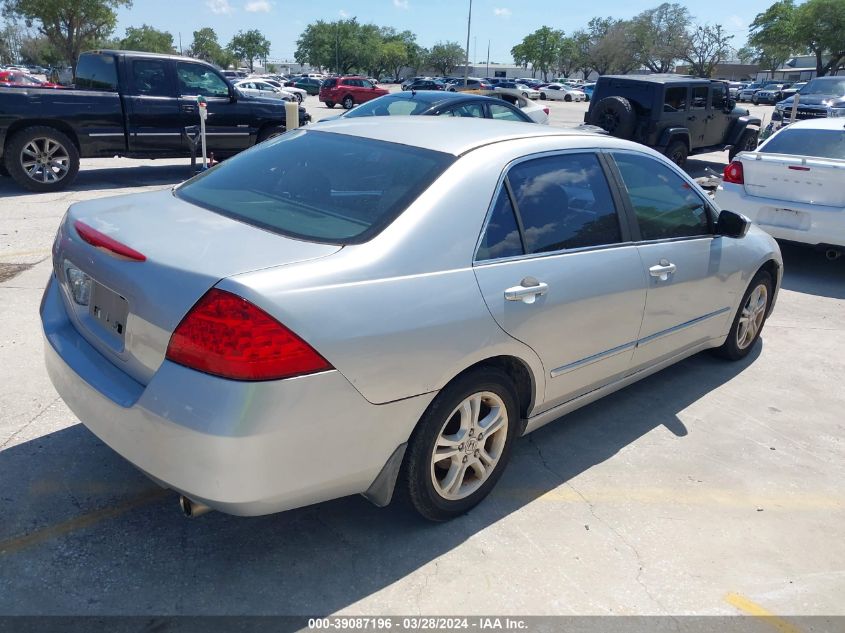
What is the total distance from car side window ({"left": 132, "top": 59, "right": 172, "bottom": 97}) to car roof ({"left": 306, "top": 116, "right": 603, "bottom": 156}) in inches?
311

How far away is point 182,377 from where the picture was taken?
227 centimetres

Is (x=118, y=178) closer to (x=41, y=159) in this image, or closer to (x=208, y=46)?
(x=41, y=159)

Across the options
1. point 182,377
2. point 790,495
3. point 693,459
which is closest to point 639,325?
point 693,459

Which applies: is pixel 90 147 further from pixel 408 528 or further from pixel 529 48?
pixel 529 48

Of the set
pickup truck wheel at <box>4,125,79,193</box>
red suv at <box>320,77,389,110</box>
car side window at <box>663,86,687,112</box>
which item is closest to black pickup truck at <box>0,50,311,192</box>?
pickup truck wheel at <box>4,125,79,193</box>

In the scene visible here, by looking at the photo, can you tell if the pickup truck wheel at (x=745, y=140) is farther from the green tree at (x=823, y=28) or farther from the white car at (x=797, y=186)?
the green tree at (x=823, y=28)

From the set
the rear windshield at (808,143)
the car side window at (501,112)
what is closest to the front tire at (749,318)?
the rear windshield at (808,143)

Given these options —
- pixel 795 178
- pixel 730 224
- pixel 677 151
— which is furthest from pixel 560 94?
pixel 730 224

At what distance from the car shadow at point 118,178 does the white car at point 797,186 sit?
824cm

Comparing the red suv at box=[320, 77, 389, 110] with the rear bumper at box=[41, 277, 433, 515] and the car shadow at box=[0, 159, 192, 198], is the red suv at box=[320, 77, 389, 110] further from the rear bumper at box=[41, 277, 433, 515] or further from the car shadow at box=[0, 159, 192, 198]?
the rear bumper at box=[41, 277, 433, 515]

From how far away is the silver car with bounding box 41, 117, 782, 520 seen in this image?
2.26m

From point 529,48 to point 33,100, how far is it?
371ft

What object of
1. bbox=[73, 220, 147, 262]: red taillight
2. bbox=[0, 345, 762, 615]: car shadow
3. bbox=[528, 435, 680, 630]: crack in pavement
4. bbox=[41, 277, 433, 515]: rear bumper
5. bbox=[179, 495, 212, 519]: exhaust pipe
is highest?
bbox=[73, 220, 147, 262]: red taillight

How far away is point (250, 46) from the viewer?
4269 inches
